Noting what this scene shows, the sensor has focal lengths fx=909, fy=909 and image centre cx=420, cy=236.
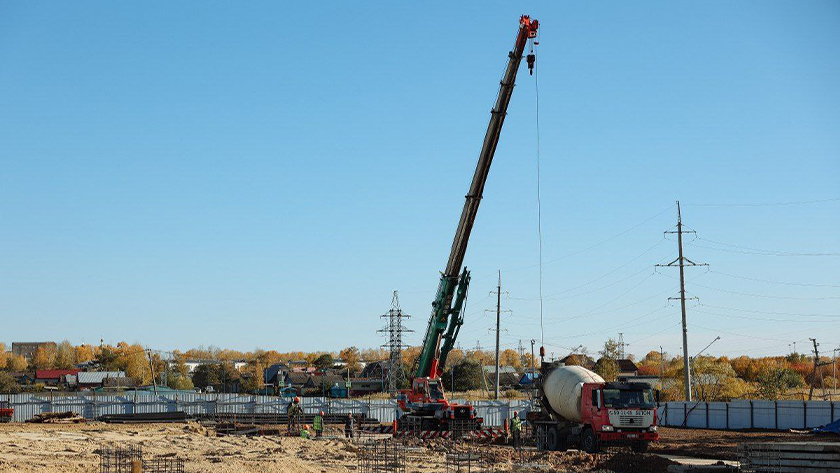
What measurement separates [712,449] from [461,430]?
386 inches

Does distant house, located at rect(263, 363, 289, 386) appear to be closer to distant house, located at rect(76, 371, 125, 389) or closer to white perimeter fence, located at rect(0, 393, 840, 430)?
distant house, located at rect(76, 371, 125, 389)

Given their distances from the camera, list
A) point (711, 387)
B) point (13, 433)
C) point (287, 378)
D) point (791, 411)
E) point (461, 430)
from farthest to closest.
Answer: point (287, 378)
point (711, 387)
point (791, 411)
point (13, 433)
point (461, 430)

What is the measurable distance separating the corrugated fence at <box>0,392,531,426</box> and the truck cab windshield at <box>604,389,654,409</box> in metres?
24.9

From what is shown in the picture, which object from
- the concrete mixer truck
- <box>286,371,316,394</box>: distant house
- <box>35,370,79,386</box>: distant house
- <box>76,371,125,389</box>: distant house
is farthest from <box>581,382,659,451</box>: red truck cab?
<box>35,370,79,386</box>: distant house

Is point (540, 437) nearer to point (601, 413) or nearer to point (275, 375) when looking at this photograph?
point (601, 413)

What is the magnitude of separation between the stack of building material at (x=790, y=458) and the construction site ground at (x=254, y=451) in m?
3.19

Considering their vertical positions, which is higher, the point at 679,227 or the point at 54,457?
the point at 679,227

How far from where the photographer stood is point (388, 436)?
40.7m

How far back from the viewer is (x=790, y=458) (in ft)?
77.6

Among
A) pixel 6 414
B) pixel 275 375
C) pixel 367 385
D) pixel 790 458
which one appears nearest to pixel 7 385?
pixel 275 375

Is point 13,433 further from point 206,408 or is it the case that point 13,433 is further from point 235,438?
point 206,408

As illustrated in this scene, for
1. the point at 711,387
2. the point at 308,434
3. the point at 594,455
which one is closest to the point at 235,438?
the point at 308,434

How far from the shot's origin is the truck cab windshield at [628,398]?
1243 inches

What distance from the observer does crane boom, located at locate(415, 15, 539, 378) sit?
123ft
